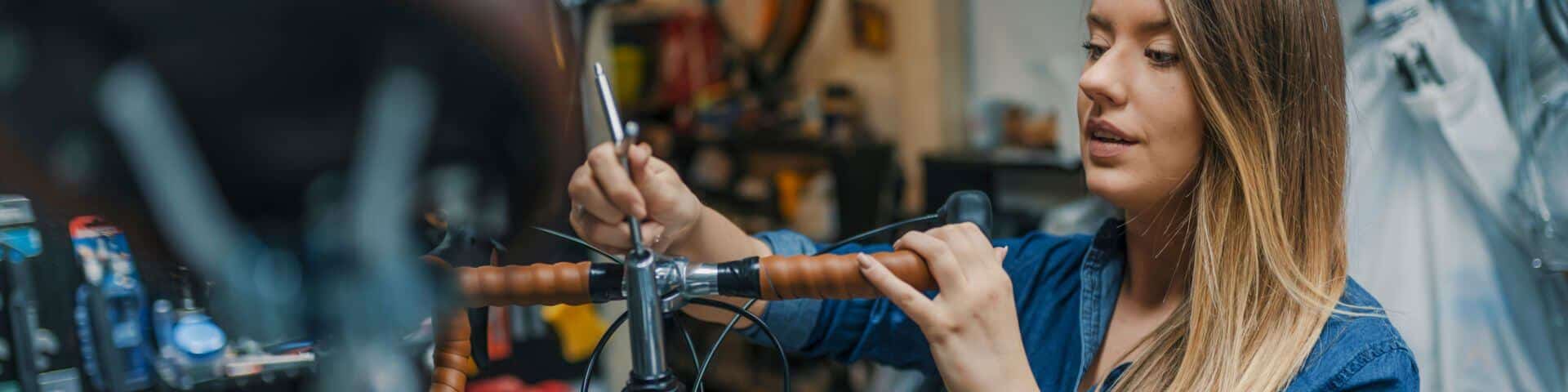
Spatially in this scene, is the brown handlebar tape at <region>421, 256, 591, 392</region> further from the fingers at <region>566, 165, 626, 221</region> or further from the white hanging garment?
the white hanging garment

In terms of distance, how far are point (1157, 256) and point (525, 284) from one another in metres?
0.57

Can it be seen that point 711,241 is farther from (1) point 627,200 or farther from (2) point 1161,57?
(2) point 1161,57

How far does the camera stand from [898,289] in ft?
2.12

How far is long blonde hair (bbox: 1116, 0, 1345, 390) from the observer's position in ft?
2.43

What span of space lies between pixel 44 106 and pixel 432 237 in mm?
173

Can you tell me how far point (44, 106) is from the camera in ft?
1.40

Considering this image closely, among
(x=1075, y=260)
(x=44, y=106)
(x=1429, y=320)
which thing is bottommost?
(x=1429, y=320)

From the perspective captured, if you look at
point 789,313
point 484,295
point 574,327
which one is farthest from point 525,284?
point 574,327

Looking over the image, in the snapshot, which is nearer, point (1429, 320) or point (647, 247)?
point (647, 247)

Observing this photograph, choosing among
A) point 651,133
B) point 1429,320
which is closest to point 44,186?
point 1429,320

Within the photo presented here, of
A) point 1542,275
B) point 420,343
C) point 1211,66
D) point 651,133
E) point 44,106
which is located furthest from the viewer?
point 651,133

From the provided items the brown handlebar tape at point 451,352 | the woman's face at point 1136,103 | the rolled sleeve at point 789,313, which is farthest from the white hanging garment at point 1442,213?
the brown handlebar tape at point 451,352

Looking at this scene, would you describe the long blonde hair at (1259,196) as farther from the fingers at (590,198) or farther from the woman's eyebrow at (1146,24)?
the fingers at (590,198)

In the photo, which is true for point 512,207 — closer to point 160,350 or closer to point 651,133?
point 160,350
